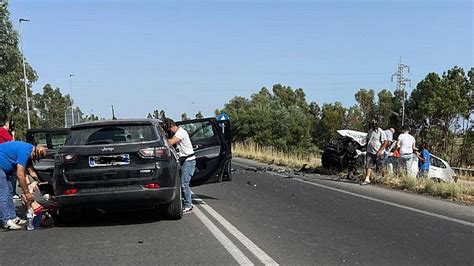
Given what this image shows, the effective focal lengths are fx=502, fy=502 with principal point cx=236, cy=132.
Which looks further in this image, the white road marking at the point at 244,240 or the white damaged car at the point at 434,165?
the white damaged car at the point at 434,165

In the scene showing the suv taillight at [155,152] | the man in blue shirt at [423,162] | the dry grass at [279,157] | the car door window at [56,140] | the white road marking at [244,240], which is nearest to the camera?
the white road marking at [244,240]

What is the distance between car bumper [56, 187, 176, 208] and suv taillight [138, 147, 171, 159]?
520 mm

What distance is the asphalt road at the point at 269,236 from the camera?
20.0ft

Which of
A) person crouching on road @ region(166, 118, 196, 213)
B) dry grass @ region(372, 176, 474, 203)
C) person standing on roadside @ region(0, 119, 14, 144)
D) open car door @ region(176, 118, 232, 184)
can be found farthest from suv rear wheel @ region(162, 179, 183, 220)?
dry grass @ region(372, 176, 474, 203)

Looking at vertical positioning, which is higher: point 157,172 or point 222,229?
point 157,172

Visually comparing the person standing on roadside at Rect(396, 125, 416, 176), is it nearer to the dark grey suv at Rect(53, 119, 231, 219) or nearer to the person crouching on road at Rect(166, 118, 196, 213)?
the person crouching on road at Rect(166, 118, 196, 213)

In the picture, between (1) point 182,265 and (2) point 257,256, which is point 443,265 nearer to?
(2) point 257,256

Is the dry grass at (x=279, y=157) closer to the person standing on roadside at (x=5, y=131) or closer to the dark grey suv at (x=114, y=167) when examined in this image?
the person standing on roadside at (x=5, y=131)

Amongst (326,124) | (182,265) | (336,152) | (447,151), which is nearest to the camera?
(182,265)

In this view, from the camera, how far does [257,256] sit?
6.07 m

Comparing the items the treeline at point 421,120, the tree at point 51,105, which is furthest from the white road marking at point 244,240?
the tree at point 51,105

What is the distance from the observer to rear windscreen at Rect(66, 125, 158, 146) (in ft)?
26.0

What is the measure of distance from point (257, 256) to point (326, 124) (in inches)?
2727

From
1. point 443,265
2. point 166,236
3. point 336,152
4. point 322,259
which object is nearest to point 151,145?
point 166,236
